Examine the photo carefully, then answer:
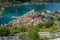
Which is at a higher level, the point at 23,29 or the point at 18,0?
the point at 23,29

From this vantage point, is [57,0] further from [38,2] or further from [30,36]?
[30,36]

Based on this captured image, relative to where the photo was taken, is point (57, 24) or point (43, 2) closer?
point (57, 24)

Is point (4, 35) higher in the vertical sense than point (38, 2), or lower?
higher

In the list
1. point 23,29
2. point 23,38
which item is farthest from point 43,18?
point 23,38

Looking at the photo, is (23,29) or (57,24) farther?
(57,24)

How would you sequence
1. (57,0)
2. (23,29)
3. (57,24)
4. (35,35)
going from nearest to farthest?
(35,35)
(23,29)
(57,24)
(57,0)

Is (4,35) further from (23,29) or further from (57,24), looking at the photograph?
(57,24)

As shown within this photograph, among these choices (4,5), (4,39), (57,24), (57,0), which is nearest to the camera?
(4,39)

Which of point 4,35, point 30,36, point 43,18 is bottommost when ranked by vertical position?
point 43,18

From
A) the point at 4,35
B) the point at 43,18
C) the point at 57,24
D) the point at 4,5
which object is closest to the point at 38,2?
the point at 4,5
